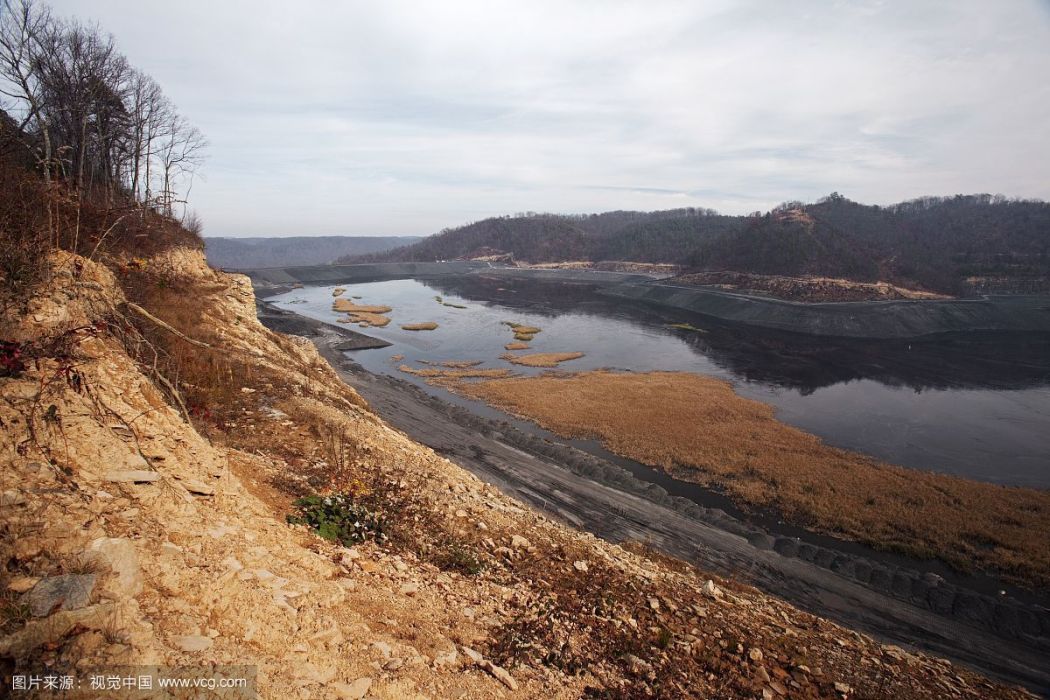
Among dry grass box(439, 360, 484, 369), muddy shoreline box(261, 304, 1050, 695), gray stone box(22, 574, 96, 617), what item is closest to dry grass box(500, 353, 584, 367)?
dry grass box(439, 360, 484, 369)

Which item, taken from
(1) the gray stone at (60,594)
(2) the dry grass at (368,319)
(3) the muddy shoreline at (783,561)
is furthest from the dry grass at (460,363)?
(1) the gray stone at (60,594)

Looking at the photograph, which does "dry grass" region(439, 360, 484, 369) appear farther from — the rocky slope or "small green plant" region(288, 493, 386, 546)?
"small green plant" region(288, 493, 386, 546)

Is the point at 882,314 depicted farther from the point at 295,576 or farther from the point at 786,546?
the point at 295,576

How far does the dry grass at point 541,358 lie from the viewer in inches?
1467

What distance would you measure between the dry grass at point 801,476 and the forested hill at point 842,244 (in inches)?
2425

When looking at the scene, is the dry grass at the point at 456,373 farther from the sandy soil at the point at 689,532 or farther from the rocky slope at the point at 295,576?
the rocky slope at the point at 295,576

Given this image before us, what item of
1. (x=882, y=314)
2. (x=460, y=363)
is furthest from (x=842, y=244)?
(x=460, y=363)

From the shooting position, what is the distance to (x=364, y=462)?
927 centimetres

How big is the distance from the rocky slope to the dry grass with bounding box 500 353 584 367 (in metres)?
27.0

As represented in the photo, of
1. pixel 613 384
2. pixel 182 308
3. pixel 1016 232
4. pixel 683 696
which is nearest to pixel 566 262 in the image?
pixel 1016 232

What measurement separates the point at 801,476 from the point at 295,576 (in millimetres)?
19334

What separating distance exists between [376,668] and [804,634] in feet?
25.3

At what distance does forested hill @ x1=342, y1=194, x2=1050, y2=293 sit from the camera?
7512cm

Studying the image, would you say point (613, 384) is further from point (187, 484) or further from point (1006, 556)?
point (187, 484)
